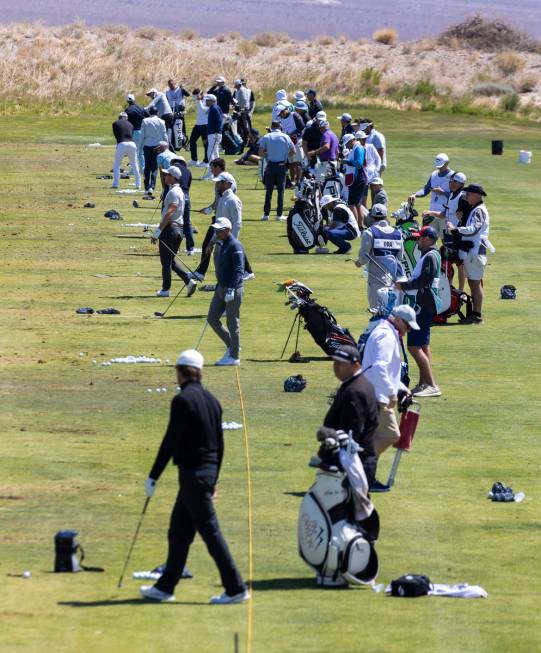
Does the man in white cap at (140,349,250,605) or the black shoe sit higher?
the man in white cap at (140,349,250,605)

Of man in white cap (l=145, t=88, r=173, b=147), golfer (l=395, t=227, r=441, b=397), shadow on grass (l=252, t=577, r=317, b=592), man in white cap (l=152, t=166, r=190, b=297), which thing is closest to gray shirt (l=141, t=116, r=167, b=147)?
man in white cap (l=145, t=88, r=173, b=147)

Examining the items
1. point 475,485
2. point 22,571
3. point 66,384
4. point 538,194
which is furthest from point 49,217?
point 22,571

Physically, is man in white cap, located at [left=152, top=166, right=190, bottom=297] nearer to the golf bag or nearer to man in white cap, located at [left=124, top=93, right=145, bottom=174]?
the golf bag

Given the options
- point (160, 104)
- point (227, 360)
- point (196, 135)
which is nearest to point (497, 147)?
point (196, 135)

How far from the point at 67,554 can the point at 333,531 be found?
214cm

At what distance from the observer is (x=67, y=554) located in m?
13.0

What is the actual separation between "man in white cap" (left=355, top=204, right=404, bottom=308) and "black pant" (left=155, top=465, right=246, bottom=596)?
35.1 ft

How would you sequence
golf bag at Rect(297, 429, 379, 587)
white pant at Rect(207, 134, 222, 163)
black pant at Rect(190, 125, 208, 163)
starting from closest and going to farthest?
golf bag at Rect(297, 429, 379, 587), white pant at Rect(207, 134, 222, 163), black pant at Rect(190, 125, 208, 163)

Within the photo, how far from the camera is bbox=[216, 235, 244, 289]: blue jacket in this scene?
2097 centimetres

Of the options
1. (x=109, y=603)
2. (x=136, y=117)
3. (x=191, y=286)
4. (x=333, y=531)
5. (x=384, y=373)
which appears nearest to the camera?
(x=109, y=603)

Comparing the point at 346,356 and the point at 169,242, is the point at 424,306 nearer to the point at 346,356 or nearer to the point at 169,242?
the point at 169,242

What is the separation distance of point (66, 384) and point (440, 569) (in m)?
8.39

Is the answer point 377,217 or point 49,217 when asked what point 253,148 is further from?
point 377,217

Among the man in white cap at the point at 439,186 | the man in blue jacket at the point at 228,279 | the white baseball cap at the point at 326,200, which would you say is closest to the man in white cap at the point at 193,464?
the man in blue jacket at the point at 228,279
